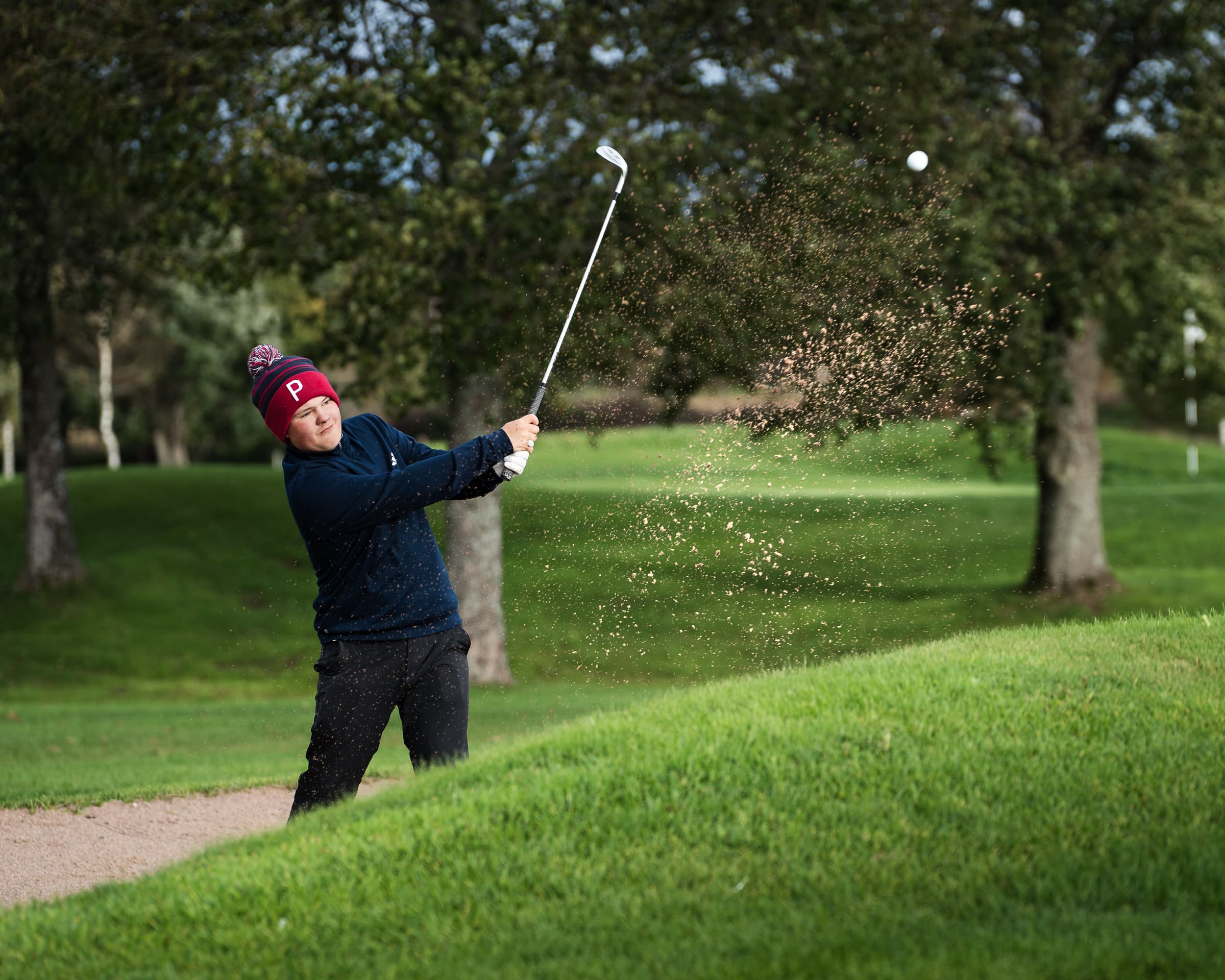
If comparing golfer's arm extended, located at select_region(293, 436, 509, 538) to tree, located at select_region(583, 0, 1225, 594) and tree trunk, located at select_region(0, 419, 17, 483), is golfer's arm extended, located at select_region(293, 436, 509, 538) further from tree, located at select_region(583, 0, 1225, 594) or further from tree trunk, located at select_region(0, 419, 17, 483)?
tree trunk, located at select_region(0, 419, 17, 483)

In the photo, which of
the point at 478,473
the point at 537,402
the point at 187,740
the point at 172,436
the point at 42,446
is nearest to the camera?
the point at 478,473

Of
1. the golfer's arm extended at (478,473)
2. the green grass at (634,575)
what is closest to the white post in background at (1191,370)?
the green grass at (634,575)

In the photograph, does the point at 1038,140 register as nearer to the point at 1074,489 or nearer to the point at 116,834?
the point at 1074,489

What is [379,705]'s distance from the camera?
5.11m

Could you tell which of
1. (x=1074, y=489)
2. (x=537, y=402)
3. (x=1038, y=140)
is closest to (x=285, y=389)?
(x=537, y=402)

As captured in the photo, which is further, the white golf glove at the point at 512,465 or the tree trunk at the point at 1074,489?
the tree trunk at the point at 1074,489

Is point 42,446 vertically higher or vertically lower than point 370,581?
higher

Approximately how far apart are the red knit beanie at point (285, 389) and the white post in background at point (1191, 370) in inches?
673

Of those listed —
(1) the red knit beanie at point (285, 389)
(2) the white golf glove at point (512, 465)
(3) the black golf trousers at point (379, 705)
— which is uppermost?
(1) the red knit beanie at point (285, 389)

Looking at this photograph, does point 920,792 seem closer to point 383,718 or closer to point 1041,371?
point 383,718

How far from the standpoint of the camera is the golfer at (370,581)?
504 cm

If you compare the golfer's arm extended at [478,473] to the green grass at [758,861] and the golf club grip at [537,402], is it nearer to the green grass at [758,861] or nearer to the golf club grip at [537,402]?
the golf club grip at [537,402]

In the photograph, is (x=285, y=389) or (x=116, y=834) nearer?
(x=285, y=389)

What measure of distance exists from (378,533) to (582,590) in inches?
692
